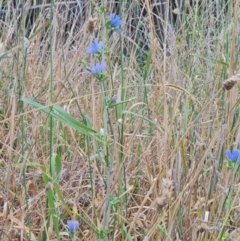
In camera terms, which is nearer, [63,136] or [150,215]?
[150,215]

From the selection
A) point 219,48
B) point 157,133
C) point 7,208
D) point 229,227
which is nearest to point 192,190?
point 229,227

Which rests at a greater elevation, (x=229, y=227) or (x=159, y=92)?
(x=159, y=92)

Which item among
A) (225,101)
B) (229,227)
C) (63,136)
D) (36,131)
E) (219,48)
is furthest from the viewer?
(219,48)

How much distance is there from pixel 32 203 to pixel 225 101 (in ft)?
1.49

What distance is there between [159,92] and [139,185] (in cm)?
35

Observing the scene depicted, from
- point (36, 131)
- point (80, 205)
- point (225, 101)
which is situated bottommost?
point (80, 205)

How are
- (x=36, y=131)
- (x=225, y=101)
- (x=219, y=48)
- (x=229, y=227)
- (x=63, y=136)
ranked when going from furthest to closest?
1. (x=219, y=48)
2. (x=63, y=136)
3. (x=36, y=131)
4. (x=225, y=101)
5. (x=229, y=227)

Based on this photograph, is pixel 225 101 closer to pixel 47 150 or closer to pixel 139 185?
pixel 139 185

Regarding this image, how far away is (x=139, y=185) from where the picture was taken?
1.20 m

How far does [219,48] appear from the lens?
60.5 inches

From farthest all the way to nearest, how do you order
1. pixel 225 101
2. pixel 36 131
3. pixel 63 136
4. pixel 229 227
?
1. pixel 63 136
2. pixel 36 131
3. pixel 225 101
4. pixel 229 227

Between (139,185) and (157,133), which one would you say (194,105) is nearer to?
(157,133)

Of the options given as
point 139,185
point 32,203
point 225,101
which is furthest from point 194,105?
point 32,203

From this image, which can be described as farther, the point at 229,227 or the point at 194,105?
the point at 194,105
